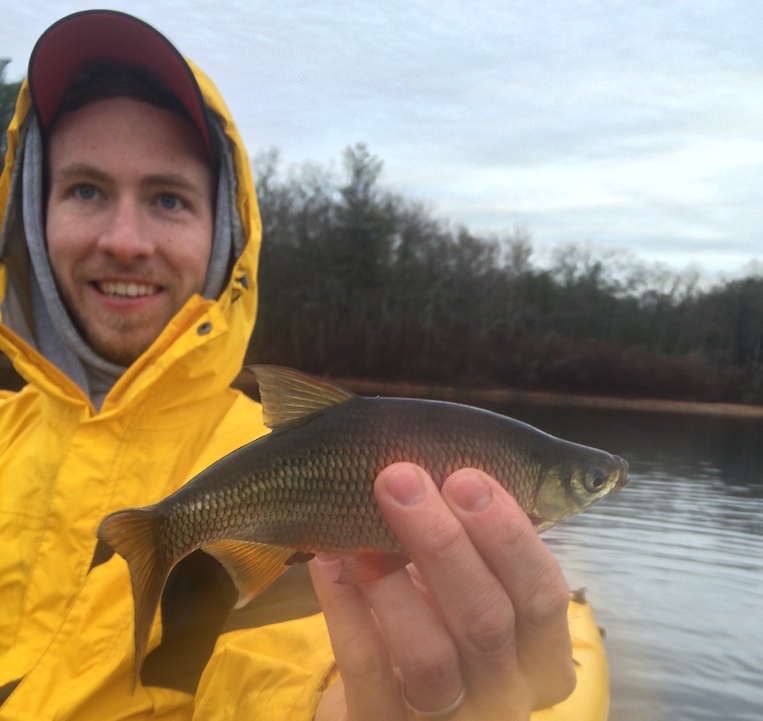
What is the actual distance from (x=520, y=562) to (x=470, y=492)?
0.73 ft

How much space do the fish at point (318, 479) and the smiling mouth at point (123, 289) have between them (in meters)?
1.43

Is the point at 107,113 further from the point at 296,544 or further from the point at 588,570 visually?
the point at 588,570

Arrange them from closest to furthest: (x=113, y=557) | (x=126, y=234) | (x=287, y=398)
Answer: (x=287, y=398) < (x=113, y=557) < (x=126, y=234)

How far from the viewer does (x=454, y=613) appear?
182cm

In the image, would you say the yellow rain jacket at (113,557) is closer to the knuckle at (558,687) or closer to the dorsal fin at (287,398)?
the knuckle at (558,687)

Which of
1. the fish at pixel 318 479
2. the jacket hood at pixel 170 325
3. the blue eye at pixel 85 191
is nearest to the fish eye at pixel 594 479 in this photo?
the fish at pixel 318 479

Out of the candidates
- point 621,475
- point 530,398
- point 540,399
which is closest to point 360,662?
point 621,475

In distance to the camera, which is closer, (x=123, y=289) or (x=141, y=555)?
(x=141, y=555)

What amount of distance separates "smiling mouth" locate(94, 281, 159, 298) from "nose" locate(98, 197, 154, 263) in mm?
129

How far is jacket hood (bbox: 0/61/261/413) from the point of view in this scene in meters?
2.89

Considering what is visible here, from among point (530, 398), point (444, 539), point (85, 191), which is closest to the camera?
point (444, 539)

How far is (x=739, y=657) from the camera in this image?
8148 millimetres

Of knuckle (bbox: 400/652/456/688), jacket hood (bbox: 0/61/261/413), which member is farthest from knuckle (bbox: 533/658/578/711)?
jacket hood (bbox: 0/61/261/413)

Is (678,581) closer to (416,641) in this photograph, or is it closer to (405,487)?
(416,641)
